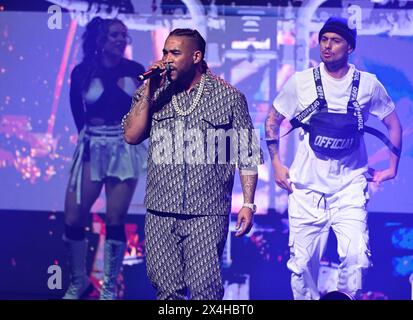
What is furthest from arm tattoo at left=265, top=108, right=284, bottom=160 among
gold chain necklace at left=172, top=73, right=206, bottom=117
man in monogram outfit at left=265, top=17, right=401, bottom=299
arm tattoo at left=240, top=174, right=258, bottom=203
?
gold chain necklace at left=172, top=73, right=206, bottom=117

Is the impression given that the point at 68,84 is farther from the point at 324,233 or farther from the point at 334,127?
the point at 324,233

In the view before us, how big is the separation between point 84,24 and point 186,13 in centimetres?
72

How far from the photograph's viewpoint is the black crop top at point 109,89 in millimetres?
6496

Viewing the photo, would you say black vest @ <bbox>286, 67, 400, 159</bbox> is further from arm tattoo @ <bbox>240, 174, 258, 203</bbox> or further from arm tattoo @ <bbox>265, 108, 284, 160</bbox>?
arm tattoo @ <bbox>240, 174, 258, 203</bbox>

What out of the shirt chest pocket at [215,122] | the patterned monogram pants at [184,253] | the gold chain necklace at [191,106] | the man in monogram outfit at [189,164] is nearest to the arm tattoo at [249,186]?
the man in monogram outfit at [189,164]

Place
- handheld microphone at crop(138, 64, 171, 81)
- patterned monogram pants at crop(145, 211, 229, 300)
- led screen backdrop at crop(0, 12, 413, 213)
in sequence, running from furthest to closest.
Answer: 1. led screen backdrop at crop(0, 12, 413, 213)
2. patterned monogram pants at crop(145, 211, 229, 300)
3. handheld microphone at crop(138, 64, 171, 81)

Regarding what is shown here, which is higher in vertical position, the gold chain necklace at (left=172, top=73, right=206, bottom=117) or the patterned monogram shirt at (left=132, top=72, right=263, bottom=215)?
the gold chain necklace at (left=172, top=73, right=206, bottom=117)

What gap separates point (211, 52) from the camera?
253 inches

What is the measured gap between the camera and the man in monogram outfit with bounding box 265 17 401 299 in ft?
20.8

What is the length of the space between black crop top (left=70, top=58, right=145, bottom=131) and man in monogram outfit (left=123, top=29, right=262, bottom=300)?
Result: 1.16 meters

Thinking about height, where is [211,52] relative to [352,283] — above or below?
Result: above

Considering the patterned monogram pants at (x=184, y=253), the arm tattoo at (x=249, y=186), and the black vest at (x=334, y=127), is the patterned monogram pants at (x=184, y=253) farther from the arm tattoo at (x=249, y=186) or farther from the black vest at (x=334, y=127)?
the black vest at (x=334, y=127)

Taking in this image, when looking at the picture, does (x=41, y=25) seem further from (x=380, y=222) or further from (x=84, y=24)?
(x=380, y=222)

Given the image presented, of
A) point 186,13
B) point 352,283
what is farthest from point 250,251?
point 186,13
